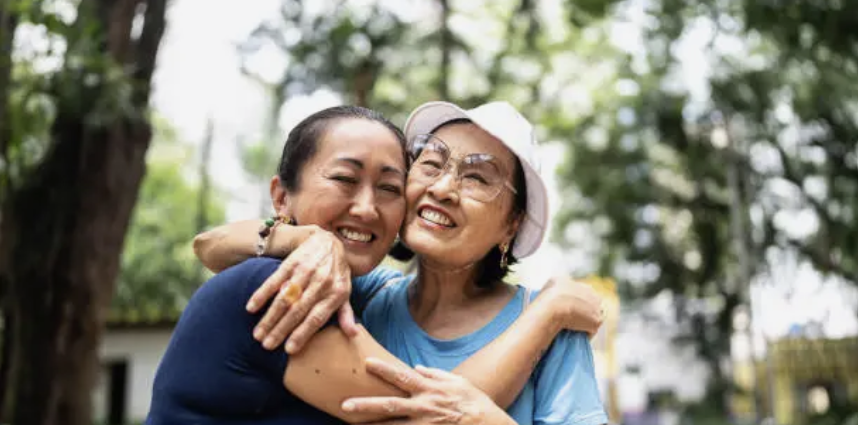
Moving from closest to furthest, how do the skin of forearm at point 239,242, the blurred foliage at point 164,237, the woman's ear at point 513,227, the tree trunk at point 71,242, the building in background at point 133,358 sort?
the skin of forearm at point 239,242, the woman's ear at point 513,227, the tree trunk at point 71,242, the building in background at point 133,358, the blurred foliage at point 164,237

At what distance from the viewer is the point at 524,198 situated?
2.40m

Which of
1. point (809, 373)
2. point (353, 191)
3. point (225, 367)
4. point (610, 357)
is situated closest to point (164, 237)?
point (809, 373)

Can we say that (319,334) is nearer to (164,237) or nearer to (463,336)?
(463,336)

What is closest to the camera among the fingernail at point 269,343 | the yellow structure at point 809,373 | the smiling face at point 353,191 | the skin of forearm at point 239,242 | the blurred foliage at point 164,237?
the fingernail at point 269,343

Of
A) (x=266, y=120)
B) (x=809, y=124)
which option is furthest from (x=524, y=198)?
(x=809, y=124)

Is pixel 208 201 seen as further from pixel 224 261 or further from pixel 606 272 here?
pixel 224 261

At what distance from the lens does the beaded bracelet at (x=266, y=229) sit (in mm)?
2068

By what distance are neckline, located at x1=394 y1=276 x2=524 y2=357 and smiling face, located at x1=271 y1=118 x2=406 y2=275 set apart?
0.24m

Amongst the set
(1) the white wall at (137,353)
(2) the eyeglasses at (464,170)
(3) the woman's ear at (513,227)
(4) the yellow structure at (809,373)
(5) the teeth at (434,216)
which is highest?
(2) the eyeglasses at (464,170)

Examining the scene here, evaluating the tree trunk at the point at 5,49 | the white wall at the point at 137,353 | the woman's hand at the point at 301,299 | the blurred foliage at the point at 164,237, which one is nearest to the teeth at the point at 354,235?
the woman's hand at the point at 301,299

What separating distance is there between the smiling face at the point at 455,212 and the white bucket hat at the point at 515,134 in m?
0.05

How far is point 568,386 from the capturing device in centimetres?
210

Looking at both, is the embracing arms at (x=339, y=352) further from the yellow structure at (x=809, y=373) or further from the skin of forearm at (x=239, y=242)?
the yellow structure at (x=809, y=373)

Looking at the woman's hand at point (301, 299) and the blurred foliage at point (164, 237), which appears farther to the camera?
the blurred foliage at point (164, 237)
